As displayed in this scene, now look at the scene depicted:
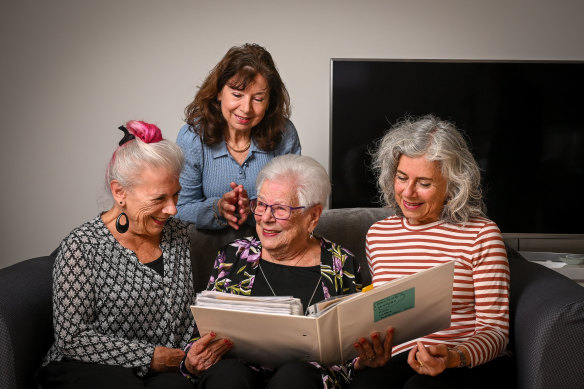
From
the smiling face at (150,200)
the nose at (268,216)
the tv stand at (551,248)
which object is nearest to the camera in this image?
the smiling face at (150,200)

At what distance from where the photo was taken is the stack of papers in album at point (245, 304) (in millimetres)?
1600

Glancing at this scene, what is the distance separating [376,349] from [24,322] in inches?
38.9

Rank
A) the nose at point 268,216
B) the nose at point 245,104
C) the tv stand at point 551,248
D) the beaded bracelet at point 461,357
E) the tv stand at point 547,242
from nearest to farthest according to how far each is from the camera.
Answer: the beaded bracelet at point 461,357
the nose at point 268,216
the nose at point 245,104
the tv stand at point 551,248
the tv stand at point 547,242

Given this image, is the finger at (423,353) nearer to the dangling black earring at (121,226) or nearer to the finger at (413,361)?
the finger at (413,361)

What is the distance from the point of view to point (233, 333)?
1.68m

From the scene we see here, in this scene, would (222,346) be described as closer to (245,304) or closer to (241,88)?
(245,304)

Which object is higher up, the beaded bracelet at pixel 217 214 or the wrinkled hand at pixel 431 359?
the beaded bracelet at pixel 217 214

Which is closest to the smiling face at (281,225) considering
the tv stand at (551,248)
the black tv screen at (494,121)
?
the black tv screen at (494,121)

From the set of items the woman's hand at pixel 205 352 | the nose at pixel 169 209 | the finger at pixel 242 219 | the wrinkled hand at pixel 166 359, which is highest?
the nose at pixel 169 209

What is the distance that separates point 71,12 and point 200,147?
1.59 metres

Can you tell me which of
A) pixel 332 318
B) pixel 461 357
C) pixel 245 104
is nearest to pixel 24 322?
pixel 332 318

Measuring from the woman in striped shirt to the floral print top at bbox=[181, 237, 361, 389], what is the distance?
90 mm

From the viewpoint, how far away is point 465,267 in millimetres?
1852

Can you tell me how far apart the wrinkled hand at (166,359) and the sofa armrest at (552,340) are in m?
0.99
